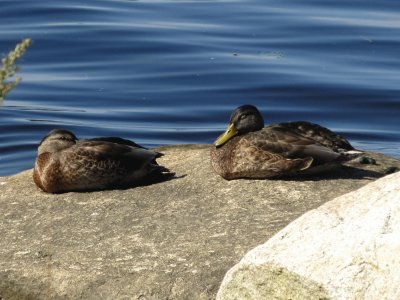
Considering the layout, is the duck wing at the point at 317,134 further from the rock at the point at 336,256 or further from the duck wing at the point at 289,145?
the rock at the point at 336,256

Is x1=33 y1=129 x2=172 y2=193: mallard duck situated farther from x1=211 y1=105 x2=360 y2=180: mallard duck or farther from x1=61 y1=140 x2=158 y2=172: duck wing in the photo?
x1=211 y1=105 x2=360 y2=180: mallard duck

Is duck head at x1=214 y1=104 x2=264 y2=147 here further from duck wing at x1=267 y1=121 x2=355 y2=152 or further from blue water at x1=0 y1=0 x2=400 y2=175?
blue water at x1=0 y1=0 x2=400 y2=175

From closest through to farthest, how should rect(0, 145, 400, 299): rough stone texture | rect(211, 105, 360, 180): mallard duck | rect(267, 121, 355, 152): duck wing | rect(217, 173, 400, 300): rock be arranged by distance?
rect(217, 173, 400, 300): rock → rect(0, 145, 400, 299): rough stone texture → rect(211, 105, 360, 180): mallard duck → rect(267, 121, 355, 152): duck wing

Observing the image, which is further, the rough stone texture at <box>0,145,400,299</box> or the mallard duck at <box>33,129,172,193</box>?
the mallard duck at <box>33,129,172,193</box>

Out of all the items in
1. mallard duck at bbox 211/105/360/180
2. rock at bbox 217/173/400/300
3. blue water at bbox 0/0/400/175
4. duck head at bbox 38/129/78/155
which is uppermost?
rock at bbox 217/173/400/300

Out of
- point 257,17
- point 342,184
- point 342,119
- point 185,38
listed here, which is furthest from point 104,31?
point 342,184

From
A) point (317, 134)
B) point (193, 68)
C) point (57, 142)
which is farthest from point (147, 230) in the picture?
point (193, 68)

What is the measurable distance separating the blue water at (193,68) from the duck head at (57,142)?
3.59 m

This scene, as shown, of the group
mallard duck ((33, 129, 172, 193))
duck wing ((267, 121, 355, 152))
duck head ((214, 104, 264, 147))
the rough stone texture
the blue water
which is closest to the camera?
the rough stone texture

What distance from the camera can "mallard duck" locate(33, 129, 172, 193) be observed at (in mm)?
9031

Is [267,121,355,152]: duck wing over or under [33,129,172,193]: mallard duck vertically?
over

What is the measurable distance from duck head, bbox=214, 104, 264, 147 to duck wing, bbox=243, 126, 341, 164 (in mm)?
183

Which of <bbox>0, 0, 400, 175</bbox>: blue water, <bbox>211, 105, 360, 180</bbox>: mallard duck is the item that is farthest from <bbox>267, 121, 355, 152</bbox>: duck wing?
<bbox>0, 0, 400, 175</bbox>: blue water

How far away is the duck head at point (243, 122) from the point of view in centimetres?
953
